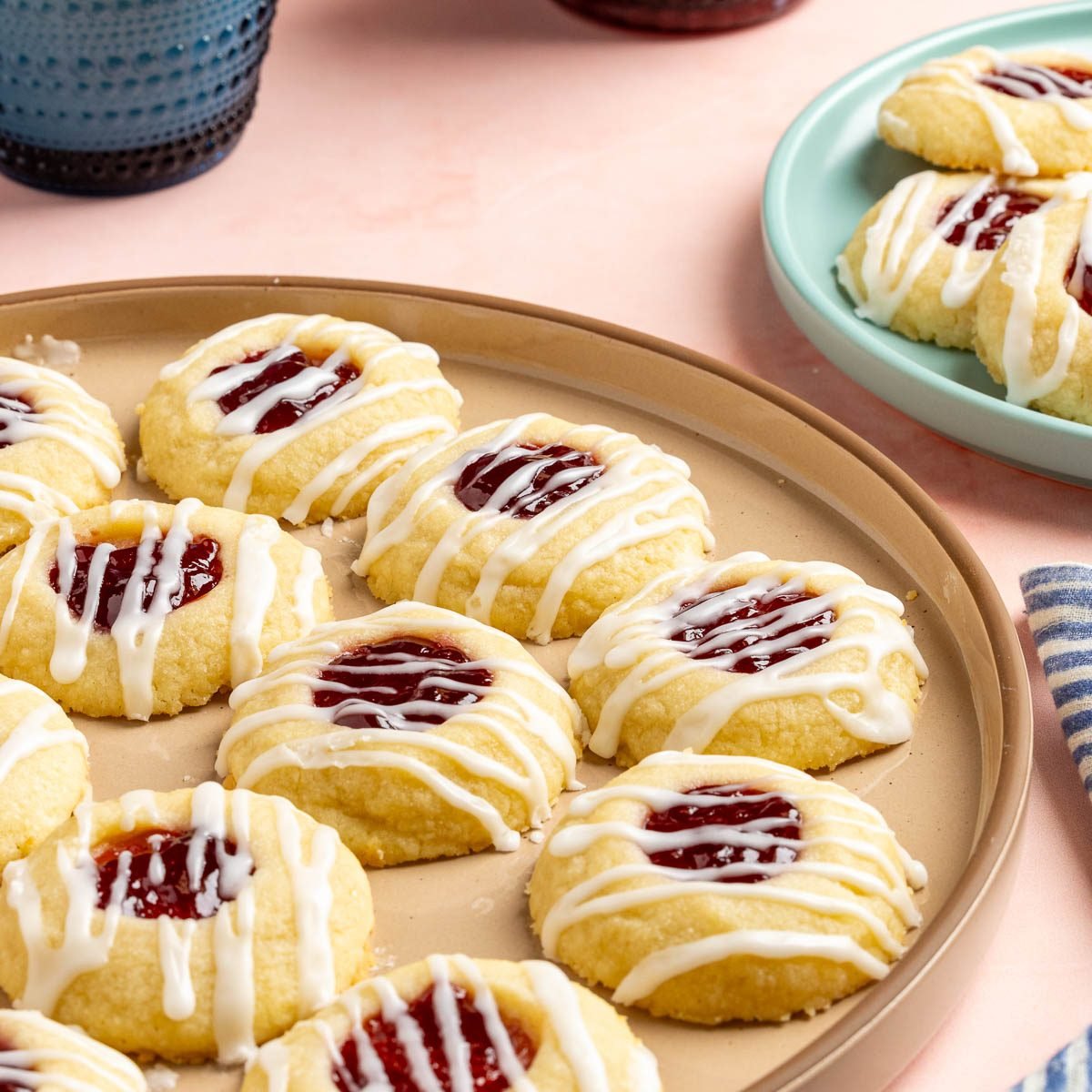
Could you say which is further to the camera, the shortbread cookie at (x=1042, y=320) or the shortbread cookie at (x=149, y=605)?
the shortbread cookie at (x=1042, y=320)

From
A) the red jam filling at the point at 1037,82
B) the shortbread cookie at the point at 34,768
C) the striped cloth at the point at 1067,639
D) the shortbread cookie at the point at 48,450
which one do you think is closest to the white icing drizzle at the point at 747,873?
the striped cloth at the point at 1067,639

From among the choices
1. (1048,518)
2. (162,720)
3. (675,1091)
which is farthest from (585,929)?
(1048,518)

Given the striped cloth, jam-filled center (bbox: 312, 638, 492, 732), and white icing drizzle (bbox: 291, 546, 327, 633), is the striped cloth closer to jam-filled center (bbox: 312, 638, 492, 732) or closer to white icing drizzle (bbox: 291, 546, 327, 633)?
jam-filled center (bbox: 312, 638, 492, 732)

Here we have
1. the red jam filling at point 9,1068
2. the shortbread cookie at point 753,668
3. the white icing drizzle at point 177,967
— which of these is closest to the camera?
the red jam filling at point 9,1068

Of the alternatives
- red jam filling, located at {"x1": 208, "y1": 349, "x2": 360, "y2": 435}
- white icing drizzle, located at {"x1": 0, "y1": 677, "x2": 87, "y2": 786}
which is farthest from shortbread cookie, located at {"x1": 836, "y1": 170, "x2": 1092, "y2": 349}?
white icing drizzle, located at {"x1": 0, "y1": 677, "x2": 87, "y2": 786}

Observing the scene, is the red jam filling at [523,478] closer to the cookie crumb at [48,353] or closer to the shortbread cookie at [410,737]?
the shortbread cookie at [410,737]
